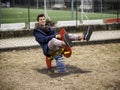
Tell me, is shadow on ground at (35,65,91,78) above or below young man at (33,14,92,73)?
below

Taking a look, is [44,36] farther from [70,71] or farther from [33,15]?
[33,15]

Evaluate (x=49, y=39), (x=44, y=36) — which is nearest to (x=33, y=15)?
(x=44, y=36)

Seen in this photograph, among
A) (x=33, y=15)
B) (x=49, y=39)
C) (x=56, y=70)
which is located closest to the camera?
(x=49, y=39)

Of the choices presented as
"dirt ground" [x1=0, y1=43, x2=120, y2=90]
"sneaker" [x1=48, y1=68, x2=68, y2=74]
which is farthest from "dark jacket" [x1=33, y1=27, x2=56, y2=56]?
"dirt ground" [x1=0, y1=43, x2=120, y2=90]

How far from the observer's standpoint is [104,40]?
40.9 ft

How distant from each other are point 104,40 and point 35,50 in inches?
102

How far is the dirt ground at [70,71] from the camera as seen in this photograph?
275 inches

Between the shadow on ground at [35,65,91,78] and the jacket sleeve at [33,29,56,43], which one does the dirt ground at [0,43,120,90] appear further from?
the jacket sleeve at [33,29,56,43]

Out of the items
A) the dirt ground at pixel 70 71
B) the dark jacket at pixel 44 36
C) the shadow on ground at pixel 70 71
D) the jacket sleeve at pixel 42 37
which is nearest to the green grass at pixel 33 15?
the dirt ground at pixel 70 71

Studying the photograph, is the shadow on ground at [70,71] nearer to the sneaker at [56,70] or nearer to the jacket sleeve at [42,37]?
the sneaker at [56,70]

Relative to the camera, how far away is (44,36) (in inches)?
316

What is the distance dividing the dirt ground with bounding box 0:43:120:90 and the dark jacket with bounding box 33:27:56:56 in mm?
587

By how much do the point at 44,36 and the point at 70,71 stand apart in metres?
0.97

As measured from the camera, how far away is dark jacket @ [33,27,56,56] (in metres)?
7.95
